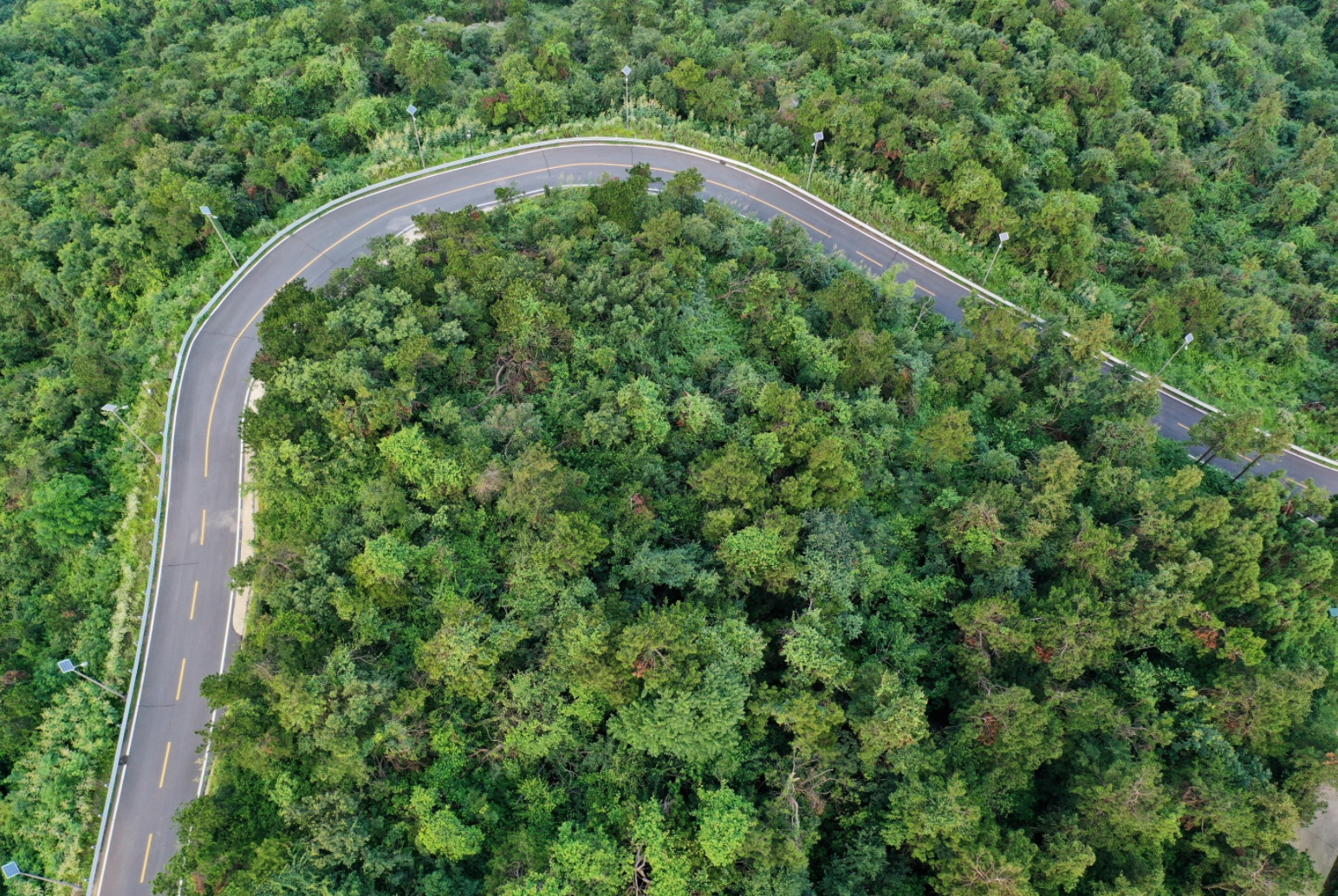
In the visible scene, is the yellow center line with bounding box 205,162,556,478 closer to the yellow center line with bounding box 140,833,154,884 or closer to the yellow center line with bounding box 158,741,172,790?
the yellow center line with bounding box 158,741,172,790

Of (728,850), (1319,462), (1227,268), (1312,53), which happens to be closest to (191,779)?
(728,850)

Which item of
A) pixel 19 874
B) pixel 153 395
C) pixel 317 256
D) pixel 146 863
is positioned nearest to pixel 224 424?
pixel 153 395

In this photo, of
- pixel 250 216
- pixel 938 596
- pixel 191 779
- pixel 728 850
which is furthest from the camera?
pixel 250 216

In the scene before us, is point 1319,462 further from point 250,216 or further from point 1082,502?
point 250,216

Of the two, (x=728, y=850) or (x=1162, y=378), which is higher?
(x=1162, y=378)

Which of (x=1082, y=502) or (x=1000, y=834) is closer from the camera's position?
→ (x=1000, y=834)

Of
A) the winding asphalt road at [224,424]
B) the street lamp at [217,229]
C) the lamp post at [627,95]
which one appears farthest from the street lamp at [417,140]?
the lamp post at [627,95]

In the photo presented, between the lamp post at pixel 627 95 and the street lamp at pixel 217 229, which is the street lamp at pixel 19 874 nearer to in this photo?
the street lamp at pixel 217 229
